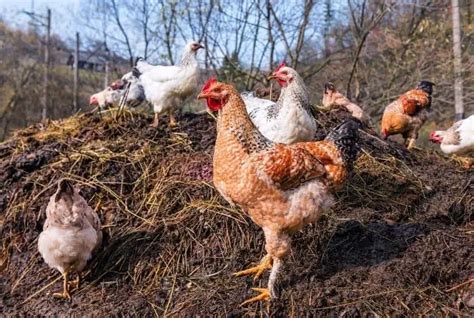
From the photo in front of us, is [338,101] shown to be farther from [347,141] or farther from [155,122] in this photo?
[347,141]

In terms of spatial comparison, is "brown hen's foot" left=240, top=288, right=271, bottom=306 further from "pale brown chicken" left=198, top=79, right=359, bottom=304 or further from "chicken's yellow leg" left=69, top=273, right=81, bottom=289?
"chicken's yellow leg" left=69, top=273, right=81, bottom=289

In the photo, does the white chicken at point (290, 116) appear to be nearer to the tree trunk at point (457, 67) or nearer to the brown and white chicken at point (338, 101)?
the brown and white chicken at point (338, 101)

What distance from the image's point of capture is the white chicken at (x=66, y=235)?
3.42m

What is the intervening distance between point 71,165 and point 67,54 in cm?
1977

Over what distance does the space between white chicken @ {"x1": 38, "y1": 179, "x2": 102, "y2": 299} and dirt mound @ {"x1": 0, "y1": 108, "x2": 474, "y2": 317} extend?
219 millimetres

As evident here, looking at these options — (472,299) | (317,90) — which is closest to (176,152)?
(472,299)

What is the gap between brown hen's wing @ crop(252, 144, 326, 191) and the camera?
2902 millimetres

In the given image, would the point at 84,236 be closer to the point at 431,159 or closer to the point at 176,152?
the point at 176,152

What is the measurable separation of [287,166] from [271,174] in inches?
4.6

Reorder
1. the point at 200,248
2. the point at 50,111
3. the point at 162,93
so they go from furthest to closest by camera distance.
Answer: the point at 50,111
the point at 162,93
the point at 200,248

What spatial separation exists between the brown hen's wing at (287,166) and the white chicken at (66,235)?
1414 mm

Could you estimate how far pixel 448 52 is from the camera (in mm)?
10797

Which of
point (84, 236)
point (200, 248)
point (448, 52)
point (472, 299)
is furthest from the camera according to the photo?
point (448, 52)

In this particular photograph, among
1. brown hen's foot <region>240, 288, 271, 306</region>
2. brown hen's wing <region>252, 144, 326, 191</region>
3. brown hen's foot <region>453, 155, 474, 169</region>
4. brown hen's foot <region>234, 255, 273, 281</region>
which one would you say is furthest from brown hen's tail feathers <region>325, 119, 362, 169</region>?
brown hen's foot <region>453, 155, 474, 169</region>
